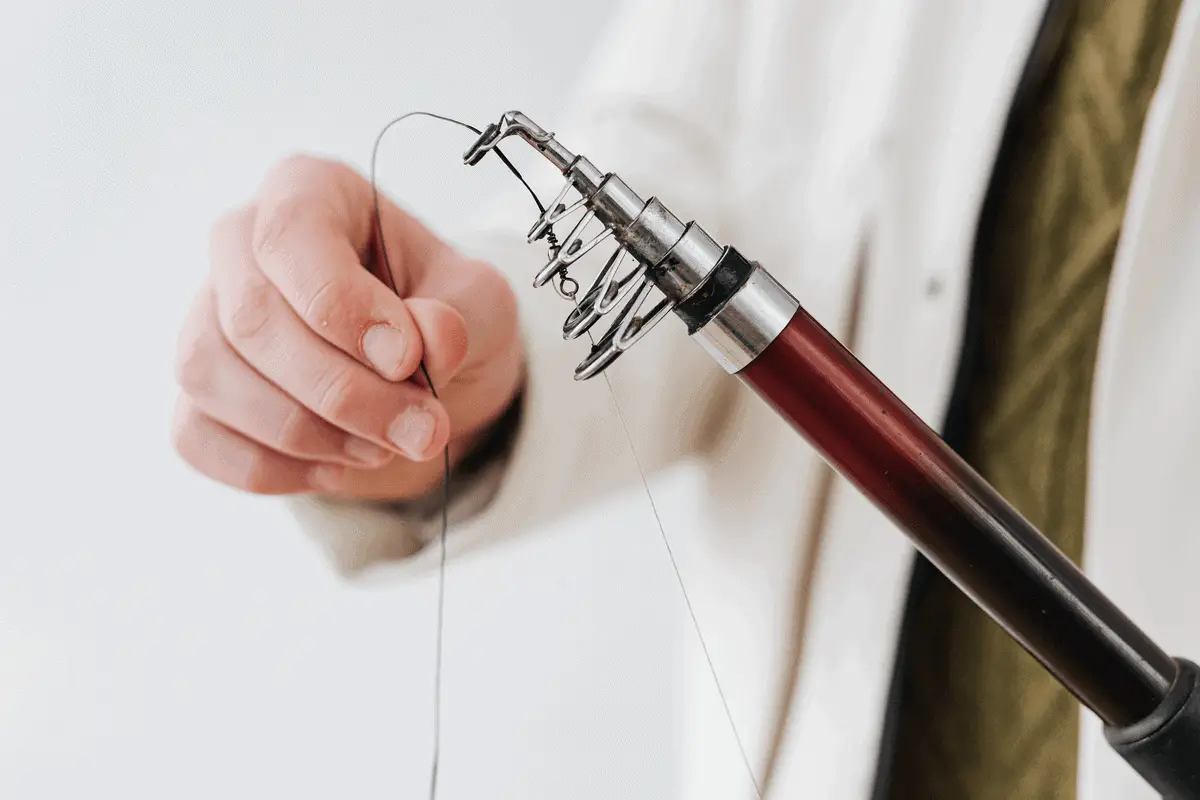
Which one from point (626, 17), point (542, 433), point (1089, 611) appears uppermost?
point (626, 17)

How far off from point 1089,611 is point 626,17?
0.78 ft

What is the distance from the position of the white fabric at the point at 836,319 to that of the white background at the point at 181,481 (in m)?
0.05

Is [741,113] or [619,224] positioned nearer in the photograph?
[619,224]

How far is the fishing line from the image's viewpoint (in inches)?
6.4

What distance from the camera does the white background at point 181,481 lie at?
0.59 feet

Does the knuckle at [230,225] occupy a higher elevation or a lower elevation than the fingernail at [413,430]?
higher

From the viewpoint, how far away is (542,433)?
0.22 metres

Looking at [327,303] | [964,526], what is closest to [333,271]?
[327,303]

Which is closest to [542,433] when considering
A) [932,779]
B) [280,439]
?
[280,439]

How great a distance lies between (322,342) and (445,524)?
2.8 inches

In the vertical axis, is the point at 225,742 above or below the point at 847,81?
below

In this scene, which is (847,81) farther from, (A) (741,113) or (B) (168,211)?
(B) (168,211)

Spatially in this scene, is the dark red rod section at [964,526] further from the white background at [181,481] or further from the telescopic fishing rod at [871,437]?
the white background at [181,481]

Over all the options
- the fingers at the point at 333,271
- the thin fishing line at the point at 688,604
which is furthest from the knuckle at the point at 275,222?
the thin fishing line at the point at 688,604
